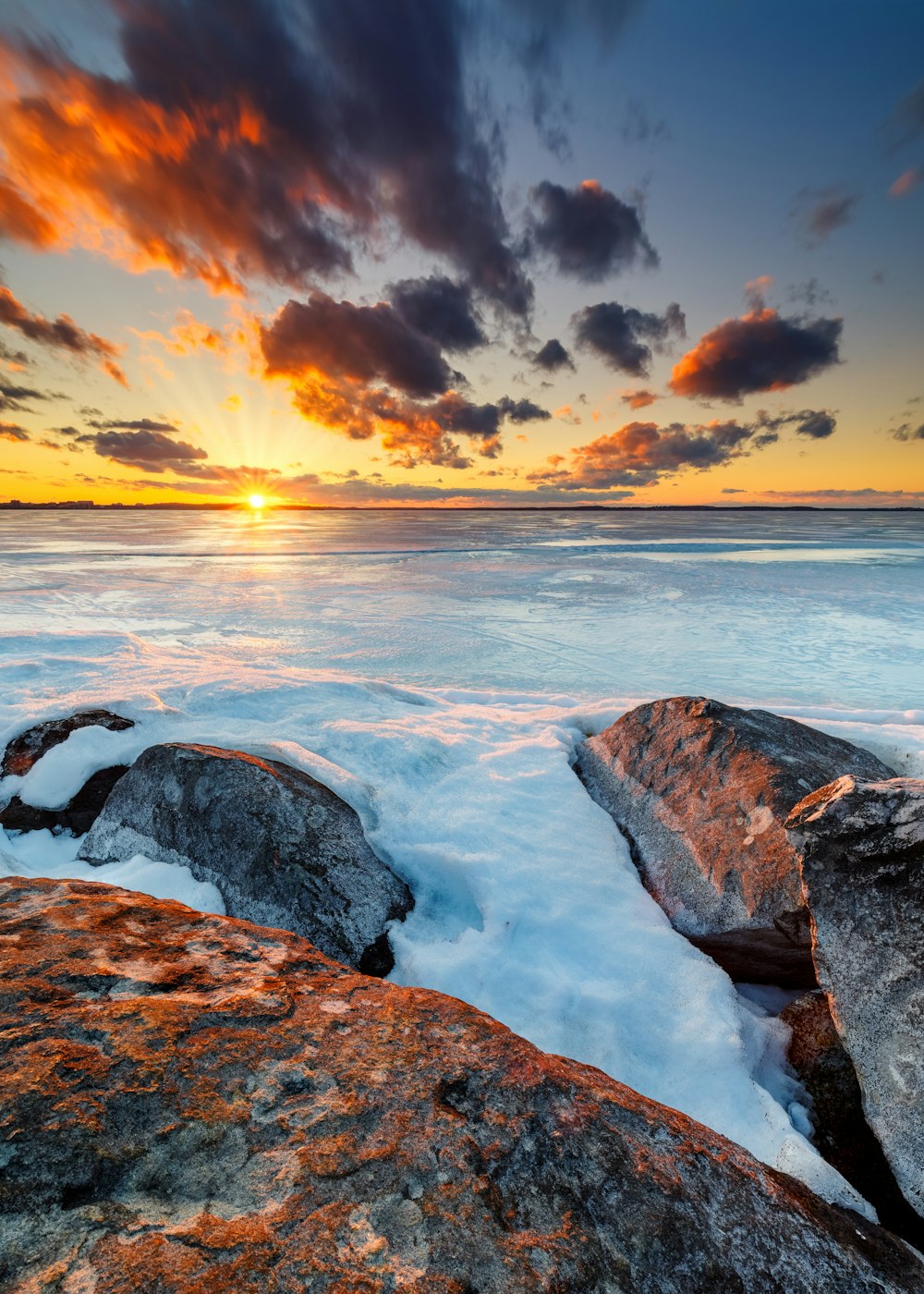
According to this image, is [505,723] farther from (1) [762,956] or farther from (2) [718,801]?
(1) [762,956]

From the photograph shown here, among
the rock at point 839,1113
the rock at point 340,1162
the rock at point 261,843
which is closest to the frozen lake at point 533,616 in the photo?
the rock at point 261,843

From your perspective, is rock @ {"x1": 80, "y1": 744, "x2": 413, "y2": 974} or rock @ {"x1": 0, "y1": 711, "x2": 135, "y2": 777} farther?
rock @ {"x1": 0, "y1": 711, "x2": 135, "y2": 777}

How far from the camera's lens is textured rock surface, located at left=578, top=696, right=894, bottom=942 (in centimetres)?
293

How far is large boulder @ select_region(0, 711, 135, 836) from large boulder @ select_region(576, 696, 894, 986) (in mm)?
3512

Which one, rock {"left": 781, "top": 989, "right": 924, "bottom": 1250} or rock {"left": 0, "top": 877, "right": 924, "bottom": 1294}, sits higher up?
rock {"left": 0, "top": 877, "right": 924, "bottom": 1294}

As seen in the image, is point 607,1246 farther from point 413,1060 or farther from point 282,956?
point 282,956

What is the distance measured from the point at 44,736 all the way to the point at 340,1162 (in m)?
4.23

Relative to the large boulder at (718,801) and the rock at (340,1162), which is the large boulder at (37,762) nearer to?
the rock at (340,1162)

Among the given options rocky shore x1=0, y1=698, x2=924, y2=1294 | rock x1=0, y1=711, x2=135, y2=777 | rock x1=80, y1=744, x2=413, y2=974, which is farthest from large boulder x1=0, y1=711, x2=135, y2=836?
rocky shore x1=0, y1=698, x2=924, y2=1294

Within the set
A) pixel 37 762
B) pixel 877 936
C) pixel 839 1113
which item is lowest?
pixel 839 1113

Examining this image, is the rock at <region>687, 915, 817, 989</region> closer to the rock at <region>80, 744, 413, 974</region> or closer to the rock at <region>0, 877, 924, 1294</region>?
the rock at <region>0, 877, 924, 1294</region>

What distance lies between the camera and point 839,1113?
2.11 metres

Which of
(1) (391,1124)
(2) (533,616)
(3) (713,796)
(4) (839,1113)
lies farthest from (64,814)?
(2) (533,616)

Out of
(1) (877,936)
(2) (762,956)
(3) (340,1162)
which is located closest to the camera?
(3) (340,1162)
